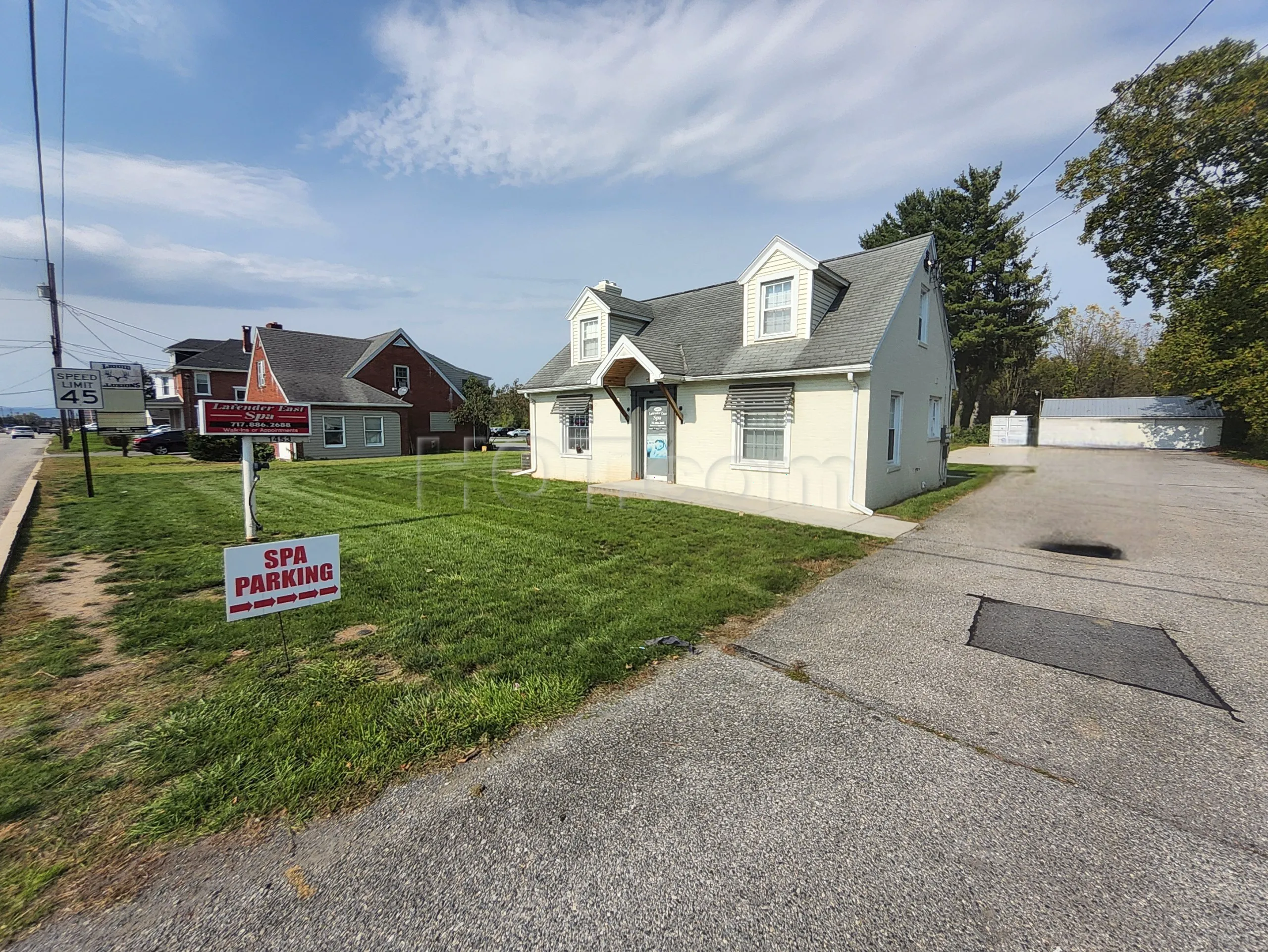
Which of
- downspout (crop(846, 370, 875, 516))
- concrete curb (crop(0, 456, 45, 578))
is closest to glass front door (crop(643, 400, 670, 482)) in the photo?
downspout (crop(846, 370, 875, 516))

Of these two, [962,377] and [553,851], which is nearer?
[553,851]

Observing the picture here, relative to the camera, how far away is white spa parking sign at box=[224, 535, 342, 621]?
3650 millimetres

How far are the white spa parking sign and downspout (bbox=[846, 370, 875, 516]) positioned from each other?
9.81 metres

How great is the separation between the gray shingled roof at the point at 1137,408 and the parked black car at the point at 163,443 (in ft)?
189

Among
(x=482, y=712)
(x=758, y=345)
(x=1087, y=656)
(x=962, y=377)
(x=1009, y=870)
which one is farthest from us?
(x=962, y=377)

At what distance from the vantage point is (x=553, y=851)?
96.7 inches

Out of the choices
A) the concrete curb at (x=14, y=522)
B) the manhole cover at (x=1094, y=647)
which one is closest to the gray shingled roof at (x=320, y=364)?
the concrete curb at (x=14, y=522)

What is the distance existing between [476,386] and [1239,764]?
1341 inches

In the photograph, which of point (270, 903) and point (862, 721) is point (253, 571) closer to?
point (270, 903)

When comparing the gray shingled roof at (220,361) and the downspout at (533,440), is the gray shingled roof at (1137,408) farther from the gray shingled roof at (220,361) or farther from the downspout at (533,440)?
the gray shingled roof at (220,361)

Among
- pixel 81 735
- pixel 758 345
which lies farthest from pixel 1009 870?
pixel 758 345

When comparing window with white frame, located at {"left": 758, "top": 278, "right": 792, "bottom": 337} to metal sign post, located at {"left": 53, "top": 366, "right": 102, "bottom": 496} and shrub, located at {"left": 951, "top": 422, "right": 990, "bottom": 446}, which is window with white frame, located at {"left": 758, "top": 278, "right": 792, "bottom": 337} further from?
shrub, located at {"left": 951, "top": 422, "right": 990, "bottom": 446}

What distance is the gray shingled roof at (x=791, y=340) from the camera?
11320 mm

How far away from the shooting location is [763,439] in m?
12.5
